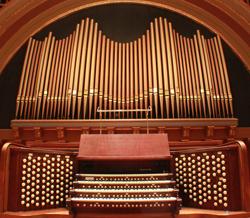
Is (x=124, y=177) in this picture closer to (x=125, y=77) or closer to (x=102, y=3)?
(x=125, y=77)

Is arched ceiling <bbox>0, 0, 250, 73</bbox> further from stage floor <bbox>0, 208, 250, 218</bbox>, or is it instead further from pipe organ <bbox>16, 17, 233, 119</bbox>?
stage floor <bbox>0, 208, 250, 218</bbox>

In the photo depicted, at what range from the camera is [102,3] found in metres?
5.90

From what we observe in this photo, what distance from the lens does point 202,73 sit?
201 inches

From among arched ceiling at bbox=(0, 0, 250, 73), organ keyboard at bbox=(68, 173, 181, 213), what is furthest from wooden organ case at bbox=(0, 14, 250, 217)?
arched ceiling at bbox=(0, 0, 250, 73)

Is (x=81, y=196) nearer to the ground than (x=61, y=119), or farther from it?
nearer to the ground

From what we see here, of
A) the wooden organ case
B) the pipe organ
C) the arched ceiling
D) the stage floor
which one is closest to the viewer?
the stage floor

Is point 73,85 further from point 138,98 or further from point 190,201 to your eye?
point 190,201

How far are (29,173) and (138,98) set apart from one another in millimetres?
1984

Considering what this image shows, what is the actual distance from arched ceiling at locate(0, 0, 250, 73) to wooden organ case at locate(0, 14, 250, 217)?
31 cm

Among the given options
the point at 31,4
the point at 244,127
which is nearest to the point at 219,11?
the point at 244,127

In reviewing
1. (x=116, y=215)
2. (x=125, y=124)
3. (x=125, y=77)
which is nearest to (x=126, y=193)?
(x=116, y=215)

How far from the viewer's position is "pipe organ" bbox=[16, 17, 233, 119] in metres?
4.85

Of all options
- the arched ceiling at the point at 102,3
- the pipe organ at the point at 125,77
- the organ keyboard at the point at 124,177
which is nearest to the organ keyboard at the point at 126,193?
the organ keyboard at the point at 124,177

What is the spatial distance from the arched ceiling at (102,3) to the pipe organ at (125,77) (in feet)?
1.09
